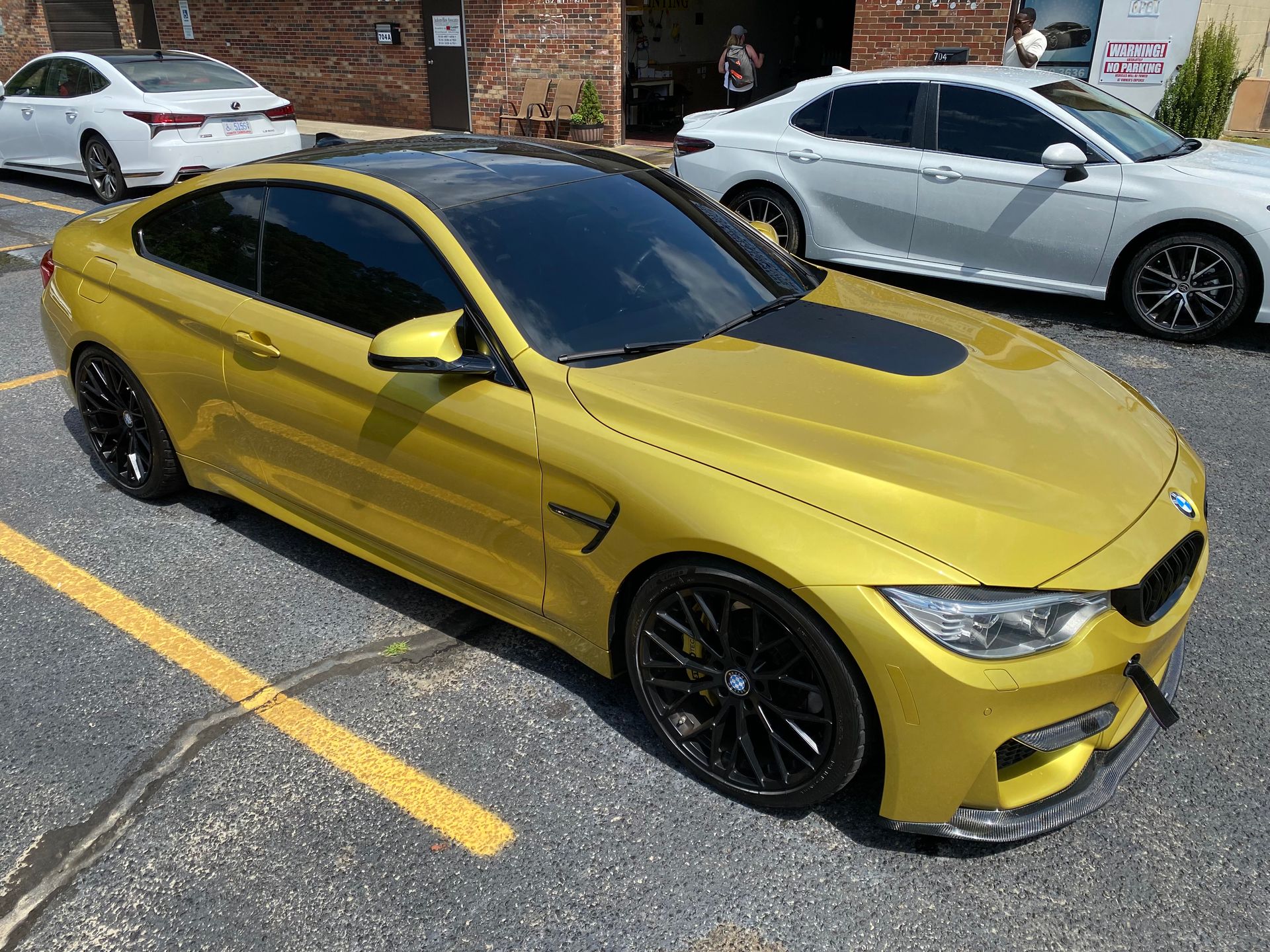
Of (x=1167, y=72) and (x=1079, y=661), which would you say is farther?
(x=1167, y=72)

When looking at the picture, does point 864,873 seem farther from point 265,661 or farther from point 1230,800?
Result: point 265,661

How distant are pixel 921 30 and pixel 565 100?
5.35 meters

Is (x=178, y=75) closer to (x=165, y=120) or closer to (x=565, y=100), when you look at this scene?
(x=165, y=120)

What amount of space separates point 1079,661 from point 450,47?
16.3m

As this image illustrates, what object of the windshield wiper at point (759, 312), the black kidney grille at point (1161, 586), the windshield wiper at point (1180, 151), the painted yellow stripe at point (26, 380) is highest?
the windshield wiper at point (1180, 151)

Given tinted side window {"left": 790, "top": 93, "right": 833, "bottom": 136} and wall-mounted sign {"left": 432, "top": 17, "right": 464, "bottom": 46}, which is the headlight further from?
wall-mounted sign {"left": 432, "top": 17, "right": 464, "bottom": 46}

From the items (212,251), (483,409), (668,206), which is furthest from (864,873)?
(212,251)

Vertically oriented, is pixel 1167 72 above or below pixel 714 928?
above

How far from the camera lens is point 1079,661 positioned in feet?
7.91

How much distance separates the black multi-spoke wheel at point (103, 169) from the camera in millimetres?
10570

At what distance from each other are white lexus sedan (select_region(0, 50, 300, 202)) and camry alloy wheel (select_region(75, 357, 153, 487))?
612 cm

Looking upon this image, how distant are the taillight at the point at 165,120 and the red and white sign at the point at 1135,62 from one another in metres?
10.5

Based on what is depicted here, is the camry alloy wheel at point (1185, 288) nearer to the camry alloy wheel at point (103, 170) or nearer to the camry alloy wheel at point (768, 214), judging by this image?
the camry alloy wheel at point (768, 214)

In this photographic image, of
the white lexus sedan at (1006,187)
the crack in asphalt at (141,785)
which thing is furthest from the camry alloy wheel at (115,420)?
the white lexus sedan at (1006,187)
